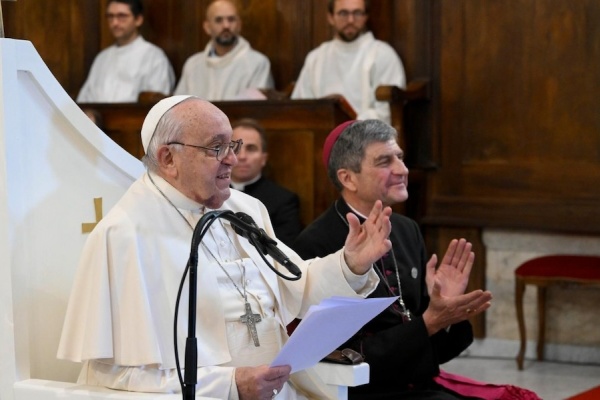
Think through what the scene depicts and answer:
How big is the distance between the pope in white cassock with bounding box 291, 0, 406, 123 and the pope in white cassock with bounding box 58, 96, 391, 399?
426 centimetres

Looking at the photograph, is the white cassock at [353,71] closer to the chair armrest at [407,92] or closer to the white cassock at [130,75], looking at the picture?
the chair armrest at [407,92]

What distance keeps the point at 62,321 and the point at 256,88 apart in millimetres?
4850

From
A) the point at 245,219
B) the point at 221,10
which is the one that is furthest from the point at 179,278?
the point at 221,10

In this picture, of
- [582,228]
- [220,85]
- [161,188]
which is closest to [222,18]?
[220,85]

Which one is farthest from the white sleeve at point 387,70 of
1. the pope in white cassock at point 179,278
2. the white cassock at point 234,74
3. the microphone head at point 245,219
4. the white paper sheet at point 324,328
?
the microphone head at point 245,219

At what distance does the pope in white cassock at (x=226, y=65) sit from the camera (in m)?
8.37

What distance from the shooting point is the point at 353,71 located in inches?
314

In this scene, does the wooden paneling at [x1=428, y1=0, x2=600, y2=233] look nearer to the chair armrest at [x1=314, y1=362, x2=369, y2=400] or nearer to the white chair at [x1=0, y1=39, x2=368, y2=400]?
the chair armrest at [x1=314, y1=362, x2=369, y2=400]

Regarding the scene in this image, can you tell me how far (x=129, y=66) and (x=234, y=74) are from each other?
0.93 m

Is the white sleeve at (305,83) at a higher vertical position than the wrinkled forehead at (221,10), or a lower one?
lower

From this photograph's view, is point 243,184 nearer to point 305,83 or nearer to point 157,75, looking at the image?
point 305,83

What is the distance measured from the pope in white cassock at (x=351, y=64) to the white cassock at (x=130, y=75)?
1298 mm

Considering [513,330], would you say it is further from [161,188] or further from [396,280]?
[161,188]

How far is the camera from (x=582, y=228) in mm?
7203
